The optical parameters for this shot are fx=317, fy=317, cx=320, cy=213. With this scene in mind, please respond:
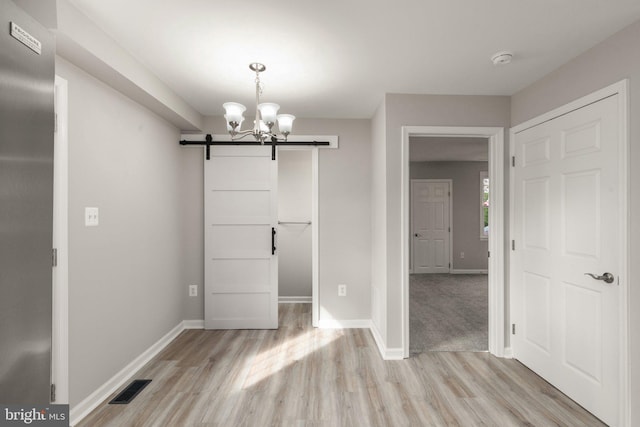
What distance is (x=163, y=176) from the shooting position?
3180 millimetres

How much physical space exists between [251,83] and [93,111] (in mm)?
1196


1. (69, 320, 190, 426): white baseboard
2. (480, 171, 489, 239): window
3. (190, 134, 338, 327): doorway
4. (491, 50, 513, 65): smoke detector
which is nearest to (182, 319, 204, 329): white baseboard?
(69, 320, 190, 426): white baseboard

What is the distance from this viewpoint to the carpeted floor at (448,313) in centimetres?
328

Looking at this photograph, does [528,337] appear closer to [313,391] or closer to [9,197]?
[313,391]

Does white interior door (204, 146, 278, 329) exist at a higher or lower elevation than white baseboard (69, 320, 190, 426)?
higher

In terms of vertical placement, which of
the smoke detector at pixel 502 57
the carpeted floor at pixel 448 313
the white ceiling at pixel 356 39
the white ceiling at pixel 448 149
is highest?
the white ceiling at pixel 448 149

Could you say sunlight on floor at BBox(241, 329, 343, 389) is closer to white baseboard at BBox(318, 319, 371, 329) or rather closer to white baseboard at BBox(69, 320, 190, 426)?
white baseboard at BBox(318, 319, 371, 329)

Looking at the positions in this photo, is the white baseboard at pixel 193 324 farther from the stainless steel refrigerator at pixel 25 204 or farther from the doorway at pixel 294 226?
the stainless steel refrigerator at pixel 25 204

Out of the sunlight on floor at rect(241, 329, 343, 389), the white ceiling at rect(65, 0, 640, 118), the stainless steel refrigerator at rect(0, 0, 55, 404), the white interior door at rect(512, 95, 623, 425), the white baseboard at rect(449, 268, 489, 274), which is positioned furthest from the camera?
the white baseboard at rect(449, 268, 489, 274)

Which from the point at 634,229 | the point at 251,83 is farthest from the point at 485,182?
the point at 251,83

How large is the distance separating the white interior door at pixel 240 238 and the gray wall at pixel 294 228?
3.78ft

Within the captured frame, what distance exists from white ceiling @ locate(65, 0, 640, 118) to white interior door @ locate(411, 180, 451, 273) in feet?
14.3

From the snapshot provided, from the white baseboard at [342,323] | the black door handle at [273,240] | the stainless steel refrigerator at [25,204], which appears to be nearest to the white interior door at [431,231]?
the white baseboard at [342,323]

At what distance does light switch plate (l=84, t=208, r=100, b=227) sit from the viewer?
211cm
